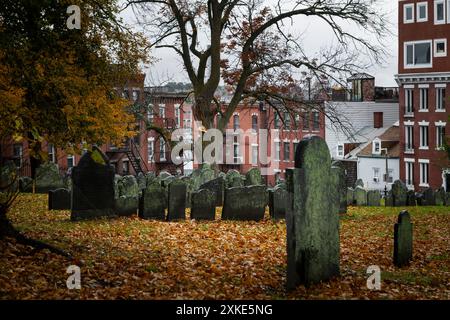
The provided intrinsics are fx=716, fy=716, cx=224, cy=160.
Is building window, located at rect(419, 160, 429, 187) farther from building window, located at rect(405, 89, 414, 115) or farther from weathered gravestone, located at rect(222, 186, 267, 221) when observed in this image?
weathered gravestone, located at rect(222, 186, 267, 221)

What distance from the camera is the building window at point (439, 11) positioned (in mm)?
56647

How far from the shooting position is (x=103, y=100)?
14.0 metres

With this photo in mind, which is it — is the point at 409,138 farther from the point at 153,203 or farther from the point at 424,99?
the point at 153,203

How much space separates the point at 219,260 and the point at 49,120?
4064 millimetres

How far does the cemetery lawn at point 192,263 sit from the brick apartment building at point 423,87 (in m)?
38.7

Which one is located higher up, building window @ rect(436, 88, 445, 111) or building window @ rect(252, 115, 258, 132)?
building window @ rect(436, 88, 445, 111)

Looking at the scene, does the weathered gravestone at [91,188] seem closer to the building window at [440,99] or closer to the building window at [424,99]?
the building window at [440,99]

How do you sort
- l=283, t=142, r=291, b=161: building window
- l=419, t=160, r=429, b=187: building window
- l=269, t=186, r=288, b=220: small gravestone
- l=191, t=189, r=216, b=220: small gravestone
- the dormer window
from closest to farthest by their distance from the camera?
l=191, t=189, r=216, b=220: small gravestone, l=269, t=186, r=288, b=220: small gravestone, l=419, t=160, r=429, b=187: building window, the dormer window, l=283, t=142, r=291, b=161: building window

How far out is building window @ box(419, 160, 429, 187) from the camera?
57219mm

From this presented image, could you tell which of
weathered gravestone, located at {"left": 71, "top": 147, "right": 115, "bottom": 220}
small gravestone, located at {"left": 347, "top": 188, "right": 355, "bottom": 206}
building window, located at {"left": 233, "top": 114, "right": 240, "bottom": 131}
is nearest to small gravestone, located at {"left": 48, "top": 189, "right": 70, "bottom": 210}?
weathered gravestone, located at {"left": 71, "top": 147, "right": 115, "bottom": 220}

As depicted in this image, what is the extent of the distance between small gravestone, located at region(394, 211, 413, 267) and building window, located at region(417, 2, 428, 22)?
4771cm
